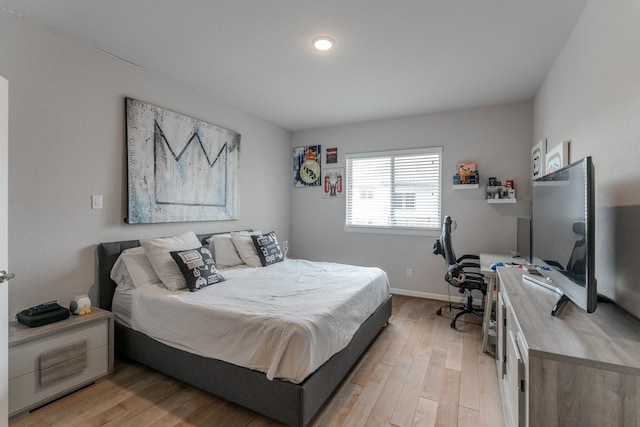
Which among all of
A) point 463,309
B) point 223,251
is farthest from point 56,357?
point 463,309

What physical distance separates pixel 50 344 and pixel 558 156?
13.1 ft

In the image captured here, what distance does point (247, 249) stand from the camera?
3.48 metres

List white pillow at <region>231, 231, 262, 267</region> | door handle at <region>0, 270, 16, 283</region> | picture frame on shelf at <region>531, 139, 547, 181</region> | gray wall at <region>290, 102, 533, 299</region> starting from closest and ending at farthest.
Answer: door handle at <region>0, 270, 16, 283</region>, picture frame on shelf at <region>531, 139, 547, 181</region>, white pillow at <region>231, 231, 262, 267</region>, gray wall at <region>290, 102, 533, 299</region>

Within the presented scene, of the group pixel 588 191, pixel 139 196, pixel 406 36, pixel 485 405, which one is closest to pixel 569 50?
pixel 406 36

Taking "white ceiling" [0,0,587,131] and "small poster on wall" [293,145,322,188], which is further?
"small poster on wall" [293,145,322,188]

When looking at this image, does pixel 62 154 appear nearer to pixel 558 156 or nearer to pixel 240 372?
pixel 240 372

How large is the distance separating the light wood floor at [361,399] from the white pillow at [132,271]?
66 centimetres

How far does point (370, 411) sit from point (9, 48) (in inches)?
136

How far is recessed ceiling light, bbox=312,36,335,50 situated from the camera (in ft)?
7.55

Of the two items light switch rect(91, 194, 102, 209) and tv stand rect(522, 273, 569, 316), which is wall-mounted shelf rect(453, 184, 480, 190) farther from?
light switch rect(91, 194, 102, 209)

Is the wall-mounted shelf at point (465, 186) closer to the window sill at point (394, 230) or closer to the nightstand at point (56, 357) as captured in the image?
the window sill at point (394, 230)

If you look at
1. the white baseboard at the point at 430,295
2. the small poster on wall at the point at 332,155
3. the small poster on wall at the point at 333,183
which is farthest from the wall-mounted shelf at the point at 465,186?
the small poster on wall at the point at 332,155

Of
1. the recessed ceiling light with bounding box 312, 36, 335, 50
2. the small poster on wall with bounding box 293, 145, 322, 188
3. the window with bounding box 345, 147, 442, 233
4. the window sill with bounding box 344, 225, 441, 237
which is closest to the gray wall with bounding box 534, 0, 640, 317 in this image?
the recessed ceiling light with bounding box 312, 36, 335, 50

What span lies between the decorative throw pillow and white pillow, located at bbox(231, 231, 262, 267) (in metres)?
0.05
